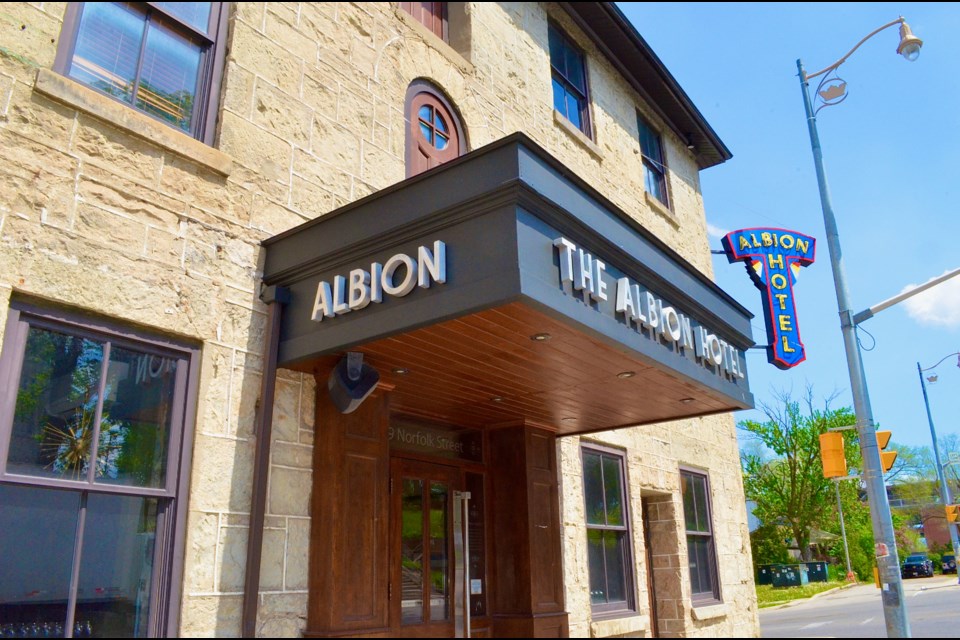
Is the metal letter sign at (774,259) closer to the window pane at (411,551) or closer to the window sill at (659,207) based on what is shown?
the window sill at (659,207)

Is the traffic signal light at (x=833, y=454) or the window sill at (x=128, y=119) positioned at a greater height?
the window sill at (x=128, y=119)

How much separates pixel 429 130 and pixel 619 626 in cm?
611

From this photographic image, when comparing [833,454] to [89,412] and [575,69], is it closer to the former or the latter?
[575,69]

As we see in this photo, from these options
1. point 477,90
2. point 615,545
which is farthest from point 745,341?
point 477,90

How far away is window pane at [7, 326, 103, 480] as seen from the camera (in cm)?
437

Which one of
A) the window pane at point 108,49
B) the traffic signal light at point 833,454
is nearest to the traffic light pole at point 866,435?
the traffic signal light at point 833,454

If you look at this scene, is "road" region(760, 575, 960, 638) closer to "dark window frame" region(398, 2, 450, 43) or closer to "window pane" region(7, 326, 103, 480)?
"dark window frame" region(398, 2, 450, 43)

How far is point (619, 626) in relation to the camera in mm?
9172

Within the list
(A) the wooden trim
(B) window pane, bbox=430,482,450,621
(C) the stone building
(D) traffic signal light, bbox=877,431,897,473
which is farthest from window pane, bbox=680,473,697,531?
(A) the wooden trim

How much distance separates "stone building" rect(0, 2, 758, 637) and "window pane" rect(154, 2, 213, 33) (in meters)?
0.05

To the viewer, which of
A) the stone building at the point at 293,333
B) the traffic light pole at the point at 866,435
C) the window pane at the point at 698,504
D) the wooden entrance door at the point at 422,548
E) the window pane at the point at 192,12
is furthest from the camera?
the window pane at the point at 698,504

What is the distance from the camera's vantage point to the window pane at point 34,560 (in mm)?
4277

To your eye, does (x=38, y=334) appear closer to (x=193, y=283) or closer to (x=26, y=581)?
(x=193, y=283)

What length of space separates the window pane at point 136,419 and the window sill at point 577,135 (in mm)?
6975
